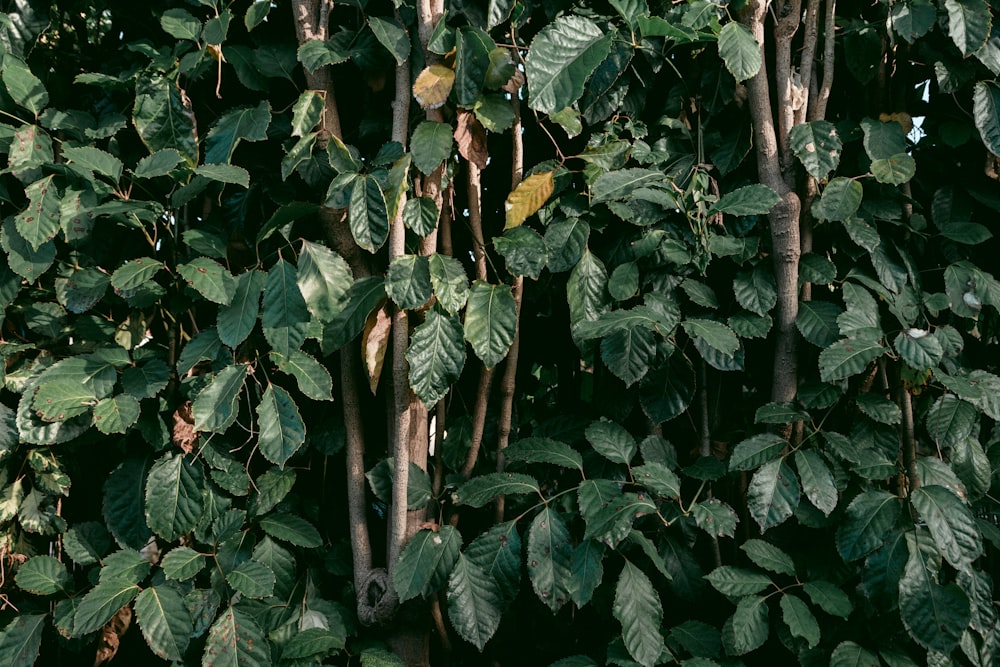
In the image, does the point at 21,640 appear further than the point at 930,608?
Yes

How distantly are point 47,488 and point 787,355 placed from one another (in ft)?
4.68

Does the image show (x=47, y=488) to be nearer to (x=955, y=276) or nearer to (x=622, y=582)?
(x=622, y=582)

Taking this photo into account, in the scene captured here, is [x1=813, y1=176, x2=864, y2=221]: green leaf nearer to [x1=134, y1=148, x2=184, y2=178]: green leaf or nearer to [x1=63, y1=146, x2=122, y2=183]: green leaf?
[x1=134, y1=148, x2=184, y2=178]: green leaf

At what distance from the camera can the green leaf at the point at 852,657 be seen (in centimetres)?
135

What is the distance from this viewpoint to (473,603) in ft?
4.48

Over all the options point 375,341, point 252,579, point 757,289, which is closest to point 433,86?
point 375,341

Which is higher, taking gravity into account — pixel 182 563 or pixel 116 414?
pixel 116 414

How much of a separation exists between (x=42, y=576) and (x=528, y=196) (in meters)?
1.14

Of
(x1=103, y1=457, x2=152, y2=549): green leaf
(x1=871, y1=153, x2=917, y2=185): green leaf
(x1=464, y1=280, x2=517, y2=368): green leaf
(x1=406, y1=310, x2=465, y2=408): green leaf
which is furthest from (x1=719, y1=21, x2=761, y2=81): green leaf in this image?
(x1=103, y1=457, x2=152, y2=549): green leaf

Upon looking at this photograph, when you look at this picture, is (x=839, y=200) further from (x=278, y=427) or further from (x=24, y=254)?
(x=24, y=254)

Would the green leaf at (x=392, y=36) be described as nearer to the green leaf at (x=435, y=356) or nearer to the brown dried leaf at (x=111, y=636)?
the green leaf at (x=435, y=356)

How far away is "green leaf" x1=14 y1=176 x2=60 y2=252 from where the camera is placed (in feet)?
4.62

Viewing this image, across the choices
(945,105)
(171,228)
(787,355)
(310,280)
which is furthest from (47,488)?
(945,105)

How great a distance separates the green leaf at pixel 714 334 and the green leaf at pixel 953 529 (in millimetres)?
411
